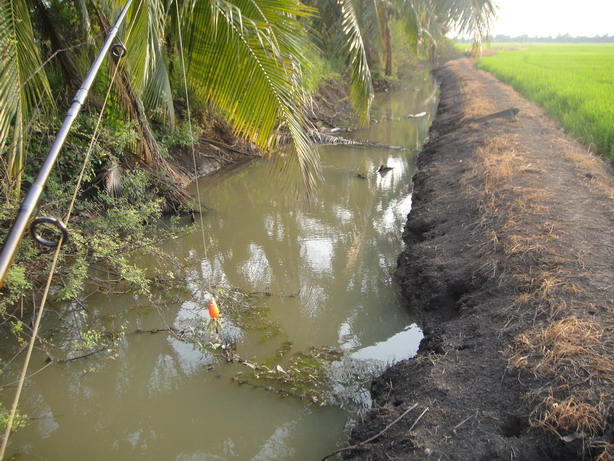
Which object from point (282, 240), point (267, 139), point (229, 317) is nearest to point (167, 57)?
point (282, 240)

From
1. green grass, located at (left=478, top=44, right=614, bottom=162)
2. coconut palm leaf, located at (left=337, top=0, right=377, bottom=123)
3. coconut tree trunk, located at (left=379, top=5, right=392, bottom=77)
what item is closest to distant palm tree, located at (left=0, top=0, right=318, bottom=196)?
coconut palm leaf, located at (left=337, top=0, right=377, bottom=123)

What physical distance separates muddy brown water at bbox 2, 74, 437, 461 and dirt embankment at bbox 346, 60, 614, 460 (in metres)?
0.38

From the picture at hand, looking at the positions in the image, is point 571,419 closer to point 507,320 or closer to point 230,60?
point 507,320

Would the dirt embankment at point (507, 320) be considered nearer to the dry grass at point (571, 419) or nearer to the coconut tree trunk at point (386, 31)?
the dry grass at point (571, 419)

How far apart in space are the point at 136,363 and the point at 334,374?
1.58 metres

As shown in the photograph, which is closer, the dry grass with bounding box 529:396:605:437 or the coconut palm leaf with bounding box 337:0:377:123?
the dry grass with bounding box 529:396:605:437

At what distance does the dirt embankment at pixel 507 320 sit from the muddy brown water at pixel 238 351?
15.1 inches

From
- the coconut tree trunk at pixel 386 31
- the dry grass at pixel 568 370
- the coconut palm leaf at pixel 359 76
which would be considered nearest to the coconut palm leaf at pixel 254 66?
the coconut palm leaf at pixel 359 76

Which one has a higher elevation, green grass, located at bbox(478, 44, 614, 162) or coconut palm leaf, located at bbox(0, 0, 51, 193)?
coconut palm leaf, located at bbox(0, 0, 51, 193)

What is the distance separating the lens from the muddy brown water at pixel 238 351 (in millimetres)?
→ 2855

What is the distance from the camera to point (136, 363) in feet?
11.7

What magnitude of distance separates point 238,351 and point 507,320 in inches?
80.8

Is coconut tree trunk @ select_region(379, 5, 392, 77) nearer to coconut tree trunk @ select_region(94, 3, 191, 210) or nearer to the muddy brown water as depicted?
coconut tree trunk @ select_region(94, 3, 191, 210)

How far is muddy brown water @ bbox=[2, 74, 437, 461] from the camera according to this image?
2855 millimetres
